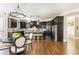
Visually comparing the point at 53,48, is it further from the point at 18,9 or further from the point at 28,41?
the point at 18,9

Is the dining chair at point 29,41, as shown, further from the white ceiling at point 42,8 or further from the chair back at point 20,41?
the white ceiling at point 42,8

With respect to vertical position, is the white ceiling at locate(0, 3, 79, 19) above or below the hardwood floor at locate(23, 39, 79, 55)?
above

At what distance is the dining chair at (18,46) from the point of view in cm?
360

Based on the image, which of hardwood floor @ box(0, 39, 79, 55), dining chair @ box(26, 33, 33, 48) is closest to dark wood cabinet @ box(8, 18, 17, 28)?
dining chair @ box(26, 33, 33, 48)

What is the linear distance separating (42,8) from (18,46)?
1199 mm

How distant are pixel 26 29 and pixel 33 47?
0.53 metres

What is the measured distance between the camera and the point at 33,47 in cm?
375

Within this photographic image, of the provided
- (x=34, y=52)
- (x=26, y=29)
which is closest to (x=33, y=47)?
(x=34, y=52)

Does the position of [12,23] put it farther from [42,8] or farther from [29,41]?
[42,8]

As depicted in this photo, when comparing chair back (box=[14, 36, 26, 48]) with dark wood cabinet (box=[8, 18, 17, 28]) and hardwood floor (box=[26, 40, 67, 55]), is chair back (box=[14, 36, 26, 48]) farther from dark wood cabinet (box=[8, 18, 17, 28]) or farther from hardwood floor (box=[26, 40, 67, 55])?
dark wood cabinet (box=[8, 18, 17, 28])

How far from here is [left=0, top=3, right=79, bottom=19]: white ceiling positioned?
11.6ft

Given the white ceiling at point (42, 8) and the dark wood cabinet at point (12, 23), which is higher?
the white ceiling at point (42, 8)

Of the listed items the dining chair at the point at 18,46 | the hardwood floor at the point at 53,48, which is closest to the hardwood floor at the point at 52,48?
the hardwood floor at the point at 53,48

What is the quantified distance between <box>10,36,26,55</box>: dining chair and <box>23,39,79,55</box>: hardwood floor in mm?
186
